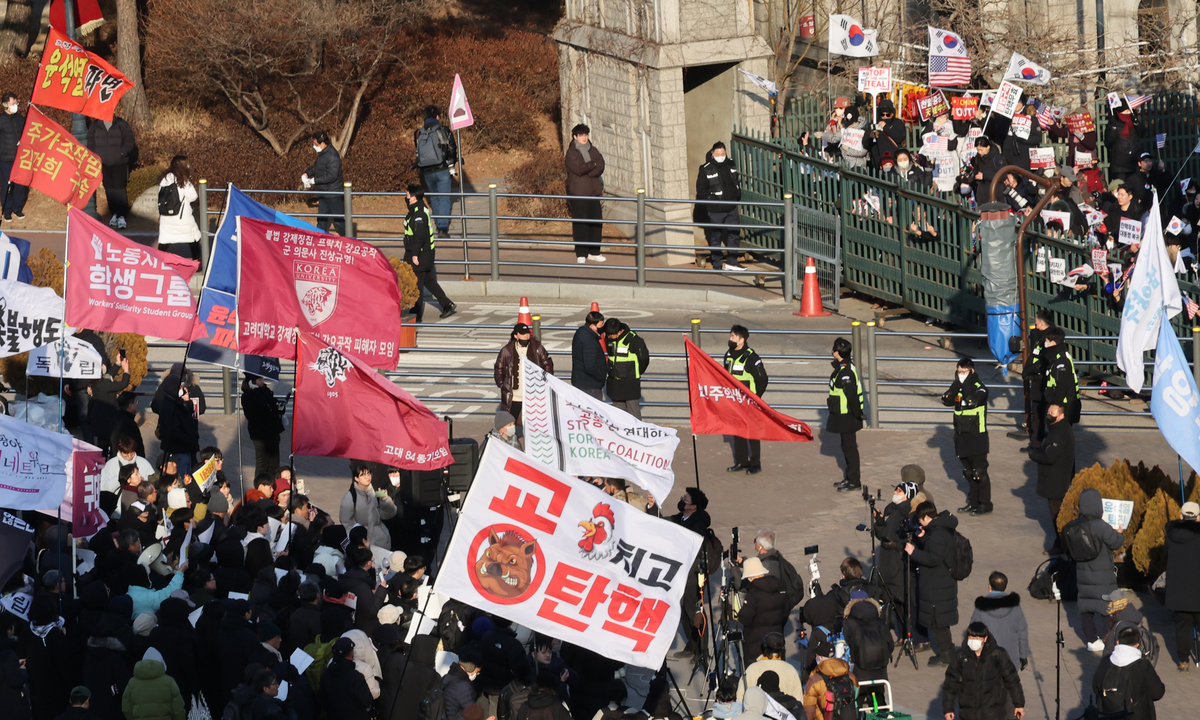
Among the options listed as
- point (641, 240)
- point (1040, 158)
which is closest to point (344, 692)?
point (641, 240)

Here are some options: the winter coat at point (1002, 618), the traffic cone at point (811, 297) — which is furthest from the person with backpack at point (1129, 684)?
the traffic cone at point (811, 297)

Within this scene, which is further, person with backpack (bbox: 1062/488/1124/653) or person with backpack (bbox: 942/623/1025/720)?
person with backpack (bbox: 1062/488/1124/653)

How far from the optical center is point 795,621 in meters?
14.1

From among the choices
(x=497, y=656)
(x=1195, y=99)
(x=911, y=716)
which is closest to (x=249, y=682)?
(x=497, y=656)

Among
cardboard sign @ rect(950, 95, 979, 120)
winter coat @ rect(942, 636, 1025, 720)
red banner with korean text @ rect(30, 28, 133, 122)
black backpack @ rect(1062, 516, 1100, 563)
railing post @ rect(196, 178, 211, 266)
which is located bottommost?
winter coat @ rect(942, 636, 1025, 720)

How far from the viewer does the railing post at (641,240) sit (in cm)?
2378

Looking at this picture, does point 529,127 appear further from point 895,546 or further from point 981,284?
point 895,546

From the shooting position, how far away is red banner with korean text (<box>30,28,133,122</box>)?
67.4 feet

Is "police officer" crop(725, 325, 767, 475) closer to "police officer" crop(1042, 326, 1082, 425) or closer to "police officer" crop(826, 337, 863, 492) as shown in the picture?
"police officer" crop(826, 337, 863, 492)

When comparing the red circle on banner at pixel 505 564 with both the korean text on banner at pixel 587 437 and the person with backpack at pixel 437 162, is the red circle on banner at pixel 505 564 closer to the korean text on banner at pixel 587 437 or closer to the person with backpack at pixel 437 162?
the korean text on banner at pixel 587 437

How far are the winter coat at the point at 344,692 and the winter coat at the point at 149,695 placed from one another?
0.98 meters

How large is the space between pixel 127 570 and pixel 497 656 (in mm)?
3022

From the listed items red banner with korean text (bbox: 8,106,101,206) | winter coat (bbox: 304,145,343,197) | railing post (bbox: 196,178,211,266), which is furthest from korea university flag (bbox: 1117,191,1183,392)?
winter coat (bbox: 304,145,343,197)

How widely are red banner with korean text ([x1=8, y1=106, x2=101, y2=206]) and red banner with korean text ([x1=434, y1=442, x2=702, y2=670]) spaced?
394 inches
